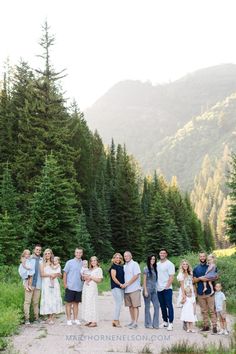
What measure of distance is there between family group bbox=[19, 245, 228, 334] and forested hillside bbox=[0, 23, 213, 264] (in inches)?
460

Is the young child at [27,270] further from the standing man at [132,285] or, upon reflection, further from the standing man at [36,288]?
the standing man at [132,285]

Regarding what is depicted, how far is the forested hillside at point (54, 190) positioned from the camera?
86.0ft

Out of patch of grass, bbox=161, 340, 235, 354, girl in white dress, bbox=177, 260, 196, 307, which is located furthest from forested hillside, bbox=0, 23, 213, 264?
patch of grass, bbox=161, 340, 235, 354

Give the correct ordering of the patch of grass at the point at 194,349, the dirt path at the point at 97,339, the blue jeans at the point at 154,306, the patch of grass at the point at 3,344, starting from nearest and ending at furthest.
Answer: the patch of grass at the point at 194,349 < the patch of grass at the point at 3,344 < the dirt path at the point at 97,339 < the blue jeans at the point at 154,306

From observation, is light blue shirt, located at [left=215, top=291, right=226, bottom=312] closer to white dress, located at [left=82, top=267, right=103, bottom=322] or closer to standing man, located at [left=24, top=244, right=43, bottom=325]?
white dress, located at [left=82, top=267, right=103, bottom=322]

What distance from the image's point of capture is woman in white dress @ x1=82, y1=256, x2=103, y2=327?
12891mm

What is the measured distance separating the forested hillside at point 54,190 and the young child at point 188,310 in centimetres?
1382

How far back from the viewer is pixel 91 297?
12891 millimetres

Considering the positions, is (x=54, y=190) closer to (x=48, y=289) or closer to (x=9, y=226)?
(x=9, y=226)

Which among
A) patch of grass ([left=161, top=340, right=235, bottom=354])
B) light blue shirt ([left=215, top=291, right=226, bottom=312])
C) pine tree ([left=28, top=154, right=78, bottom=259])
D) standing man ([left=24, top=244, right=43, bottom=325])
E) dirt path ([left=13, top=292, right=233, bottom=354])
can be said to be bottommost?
patch of grass ([left=161, top=340, right=235, bottom=354])

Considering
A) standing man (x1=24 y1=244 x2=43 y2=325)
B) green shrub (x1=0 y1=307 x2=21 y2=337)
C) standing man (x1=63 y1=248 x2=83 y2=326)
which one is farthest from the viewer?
standing man (x1=24 y1=244 x2=43 y2=325)

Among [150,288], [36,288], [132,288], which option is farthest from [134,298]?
[36,288]

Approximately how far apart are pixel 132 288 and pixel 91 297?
1161mm

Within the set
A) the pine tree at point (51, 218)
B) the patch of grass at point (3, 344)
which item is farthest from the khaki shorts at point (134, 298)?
the pine tree at point (51, 218)
